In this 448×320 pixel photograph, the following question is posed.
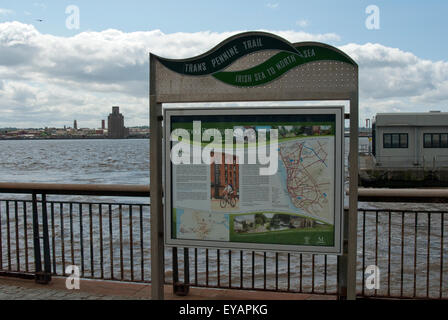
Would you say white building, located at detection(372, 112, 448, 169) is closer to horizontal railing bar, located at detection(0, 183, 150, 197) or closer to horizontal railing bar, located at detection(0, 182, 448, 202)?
horizontal railing bar, located at detection(0, 182, 448, 202)

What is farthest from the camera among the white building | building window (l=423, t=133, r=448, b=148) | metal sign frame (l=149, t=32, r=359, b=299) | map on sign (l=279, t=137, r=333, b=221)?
building window (l=423, t=133, r=448, b=148)

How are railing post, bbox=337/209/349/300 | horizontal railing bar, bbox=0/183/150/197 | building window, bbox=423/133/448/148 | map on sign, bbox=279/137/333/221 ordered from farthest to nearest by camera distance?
building window, bbox=423/133/448/148, horizontal railing bar, bbox=0/183/150/197, railing post, bbox=337/209/349/300, map on sign, bbox=279/137/333/221

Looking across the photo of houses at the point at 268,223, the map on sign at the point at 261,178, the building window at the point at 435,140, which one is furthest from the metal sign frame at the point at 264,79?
the building window at the point at 435,140

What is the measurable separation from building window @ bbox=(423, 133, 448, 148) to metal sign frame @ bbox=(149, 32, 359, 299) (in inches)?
1463

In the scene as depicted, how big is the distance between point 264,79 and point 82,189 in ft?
9.10

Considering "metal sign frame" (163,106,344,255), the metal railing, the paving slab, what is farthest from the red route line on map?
the paving slab

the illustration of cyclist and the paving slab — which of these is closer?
the illustration of cyclist

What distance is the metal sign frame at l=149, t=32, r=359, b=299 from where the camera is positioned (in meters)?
4.21

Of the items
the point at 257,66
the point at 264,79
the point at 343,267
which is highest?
the point at 257,66

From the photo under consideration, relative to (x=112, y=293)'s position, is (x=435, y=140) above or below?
above

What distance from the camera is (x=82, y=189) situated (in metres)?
5.70

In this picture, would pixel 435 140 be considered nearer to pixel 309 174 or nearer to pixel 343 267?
pixel 343 267

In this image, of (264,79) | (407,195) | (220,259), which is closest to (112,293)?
(264,79)

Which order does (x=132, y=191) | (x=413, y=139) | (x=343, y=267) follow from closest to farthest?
(x=343, y=267)
(x=132, y=191)
(x=413, y=139)
